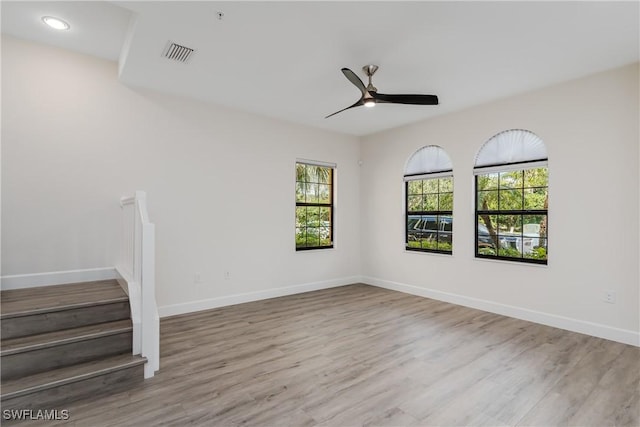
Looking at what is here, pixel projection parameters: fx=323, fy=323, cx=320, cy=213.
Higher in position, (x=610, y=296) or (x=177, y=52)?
(x=177, y=52)

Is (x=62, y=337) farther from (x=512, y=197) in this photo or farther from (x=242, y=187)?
(x=512, y=197)

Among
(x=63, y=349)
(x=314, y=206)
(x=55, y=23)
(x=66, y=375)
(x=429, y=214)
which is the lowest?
(x=66, y=375)

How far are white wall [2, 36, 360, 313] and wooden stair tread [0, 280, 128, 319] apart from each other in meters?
0.34

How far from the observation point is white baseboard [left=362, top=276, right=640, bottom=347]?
10.9ft

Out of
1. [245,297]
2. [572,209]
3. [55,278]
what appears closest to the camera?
[55,278]

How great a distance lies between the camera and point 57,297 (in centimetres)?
286

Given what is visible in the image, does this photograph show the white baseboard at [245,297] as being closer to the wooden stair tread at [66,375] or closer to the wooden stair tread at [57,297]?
the wooden stair tread at [57,297]

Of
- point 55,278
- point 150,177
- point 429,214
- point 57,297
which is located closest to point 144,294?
point 57,297

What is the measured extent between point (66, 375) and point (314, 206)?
4066 mm

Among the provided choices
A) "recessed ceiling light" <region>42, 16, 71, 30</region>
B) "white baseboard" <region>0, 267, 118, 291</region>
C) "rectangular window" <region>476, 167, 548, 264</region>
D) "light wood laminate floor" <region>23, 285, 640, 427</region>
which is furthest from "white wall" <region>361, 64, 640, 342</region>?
"recessed ceiling light" <region>42, 16, 71, 30</region>

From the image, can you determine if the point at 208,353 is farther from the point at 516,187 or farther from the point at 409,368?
the point at 516,187

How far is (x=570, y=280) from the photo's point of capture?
370 cm

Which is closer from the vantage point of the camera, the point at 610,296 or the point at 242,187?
the point at 610,296

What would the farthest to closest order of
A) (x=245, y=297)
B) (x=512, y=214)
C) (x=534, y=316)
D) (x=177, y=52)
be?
(x=245, y=297) → (x=512, y=214) → (x=534, y=316) → (x=177, y=52)
